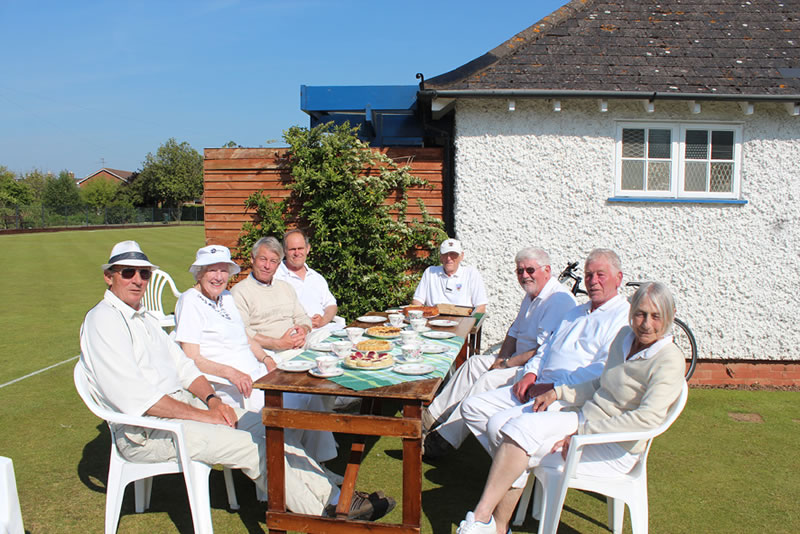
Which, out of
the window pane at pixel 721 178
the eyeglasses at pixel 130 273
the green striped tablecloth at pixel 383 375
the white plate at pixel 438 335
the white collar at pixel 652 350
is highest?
the window pane at pixel 721 178

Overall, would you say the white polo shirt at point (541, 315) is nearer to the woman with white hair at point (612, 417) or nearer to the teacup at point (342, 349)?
the woman with white hair at point (612, 417)

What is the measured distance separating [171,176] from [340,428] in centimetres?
6196

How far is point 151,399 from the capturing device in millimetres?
3104

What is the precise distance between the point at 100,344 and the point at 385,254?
4.21m

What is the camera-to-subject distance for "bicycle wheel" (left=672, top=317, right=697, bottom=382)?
21.0 feet

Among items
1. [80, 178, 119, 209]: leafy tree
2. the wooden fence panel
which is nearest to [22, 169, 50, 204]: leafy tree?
[80, 178, 119, 209]: leafy tree

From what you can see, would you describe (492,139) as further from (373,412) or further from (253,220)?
(373,412)

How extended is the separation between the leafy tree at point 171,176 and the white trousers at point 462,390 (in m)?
59.7

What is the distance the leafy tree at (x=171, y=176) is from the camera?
60.0 metres

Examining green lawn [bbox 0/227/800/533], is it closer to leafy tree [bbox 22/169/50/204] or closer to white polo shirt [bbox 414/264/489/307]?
white polo shirt [bbox 414/264/489/307]

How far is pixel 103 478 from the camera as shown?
4086mm

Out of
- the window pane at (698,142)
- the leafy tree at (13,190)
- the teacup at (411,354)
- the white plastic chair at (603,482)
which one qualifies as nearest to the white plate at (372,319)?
the teacup at (411,354)

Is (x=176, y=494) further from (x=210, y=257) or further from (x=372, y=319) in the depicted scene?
(x=372, y=319)

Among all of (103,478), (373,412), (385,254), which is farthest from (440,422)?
(385,254)
